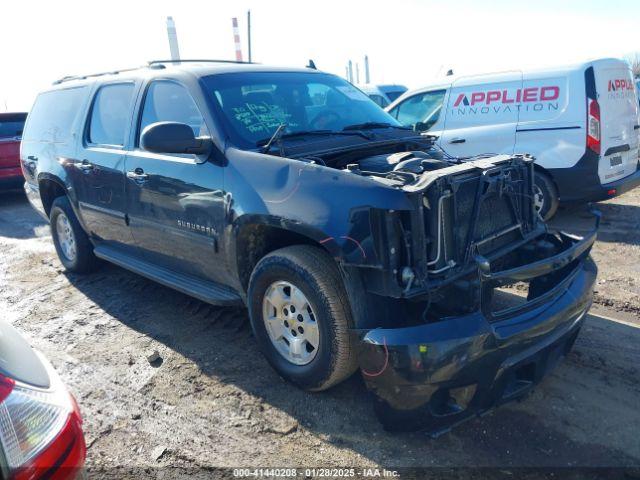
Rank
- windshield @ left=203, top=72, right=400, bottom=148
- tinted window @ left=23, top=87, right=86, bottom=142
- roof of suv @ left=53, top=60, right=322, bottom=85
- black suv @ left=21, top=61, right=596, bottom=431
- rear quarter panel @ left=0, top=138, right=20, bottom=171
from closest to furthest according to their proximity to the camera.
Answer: black suv @ left=21, top=61, right=596, bottom=431
windshield @ left=203, top=72, right=400, bottom=148
roof of suv @ left=53, top=60, right=322, bottom=85
tinted window @ left=23, top=87, right=86, bottom=142
rear quarter panel @ left=0, top=138, right=20, bottom=171

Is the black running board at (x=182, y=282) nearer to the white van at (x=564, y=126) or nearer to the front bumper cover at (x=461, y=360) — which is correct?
the front bumper cover at (x=461, y=360)

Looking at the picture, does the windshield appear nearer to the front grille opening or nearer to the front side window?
the front grille opening

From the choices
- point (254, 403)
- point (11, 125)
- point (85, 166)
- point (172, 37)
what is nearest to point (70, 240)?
point (85, 166)

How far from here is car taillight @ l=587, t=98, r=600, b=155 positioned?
5.98m

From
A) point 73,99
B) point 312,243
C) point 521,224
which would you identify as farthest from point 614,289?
point 73,99

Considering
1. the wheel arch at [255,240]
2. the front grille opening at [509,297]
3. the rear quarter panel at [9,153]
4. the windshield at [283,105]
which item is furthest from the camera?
the rear quarter panel at [9,153]

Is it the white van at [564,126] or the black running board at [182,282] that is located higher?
the white van at [564,126]

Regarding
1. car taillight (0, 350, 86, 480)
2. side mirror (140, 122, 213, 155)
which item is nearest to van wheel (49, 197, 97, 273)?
side mirror (140, 122, 213, 155)

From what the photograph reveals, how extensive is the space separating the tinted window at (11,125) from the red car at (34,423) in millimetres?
9287

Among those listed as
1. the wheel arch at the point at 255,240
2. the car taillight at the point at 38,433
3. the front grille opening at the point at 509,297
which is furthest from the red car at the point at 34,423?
the front grille opening at the point at 509,297

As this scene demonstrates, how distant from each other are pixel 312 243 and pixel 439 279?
81 centimetres

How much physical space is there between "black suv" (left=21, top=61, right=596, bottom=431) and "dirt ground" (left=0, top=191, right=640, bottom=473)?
207 millimetres

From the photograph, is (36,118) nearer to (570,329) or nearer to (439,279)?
(439,279)

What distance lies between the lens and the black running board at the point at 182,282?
3.53 metres
